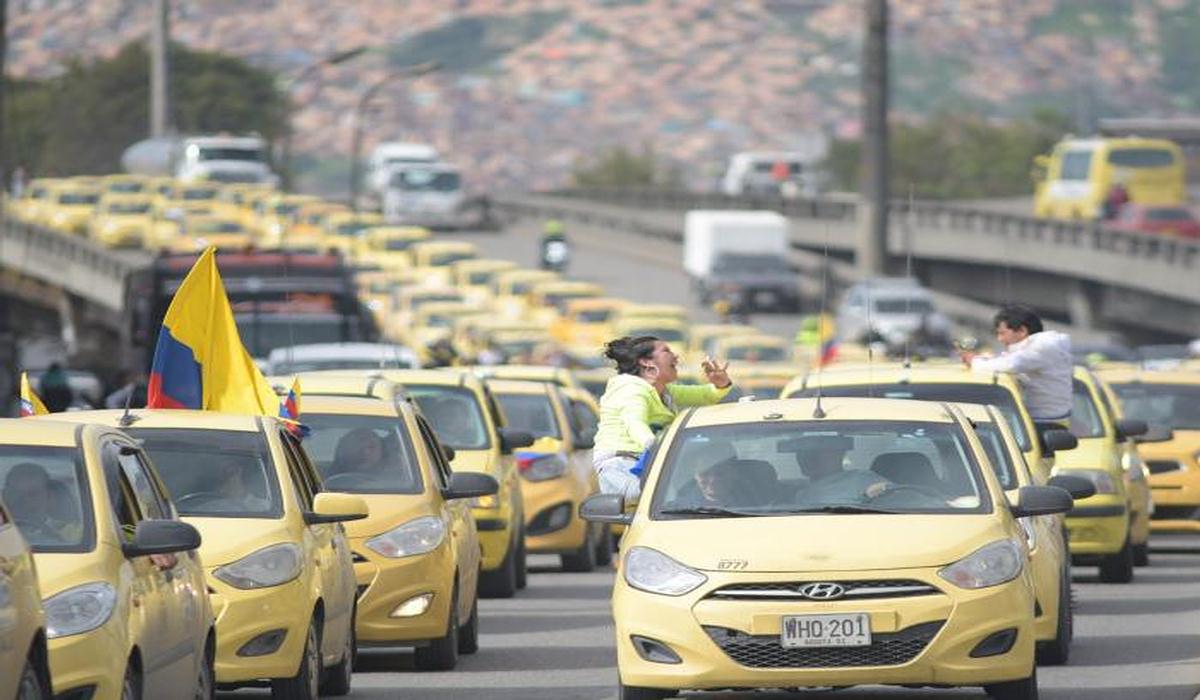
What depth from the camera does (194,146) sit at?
104 metres

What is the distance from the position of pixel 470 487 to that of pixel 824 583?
3.91 metres

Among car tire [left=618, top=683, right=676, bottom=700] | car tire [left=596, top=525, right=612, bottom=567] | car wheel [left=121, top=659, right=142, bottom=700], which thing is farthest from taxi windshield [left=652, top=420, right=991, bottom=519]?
car tire [left=596, top=525, right=612, bottom=567]

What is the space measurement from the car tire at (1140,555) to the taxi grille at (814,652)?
11.9 metres

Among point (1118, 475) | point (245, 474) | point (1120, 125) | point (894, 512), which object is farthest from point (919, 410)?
point (1120, 125)

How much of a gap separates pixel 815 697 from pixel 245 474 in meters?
2.59

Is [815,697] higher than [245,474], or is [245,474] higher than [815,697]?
[245,474]

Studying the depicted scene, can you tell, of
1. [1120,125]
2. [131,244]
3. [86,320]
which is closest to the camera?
[131,244]

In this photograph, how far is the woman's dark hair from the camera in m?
17.2

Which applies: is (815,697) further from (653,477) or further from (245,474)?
(245,474)

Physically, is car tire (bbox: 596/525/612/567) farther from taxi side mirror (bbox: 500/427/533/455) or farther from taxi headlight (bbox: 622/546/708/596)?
taxi headlight (bbox: 622/546/708/596)

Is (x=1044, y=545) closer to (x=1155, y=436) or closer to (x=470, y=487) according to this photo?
(x=470, y=487)

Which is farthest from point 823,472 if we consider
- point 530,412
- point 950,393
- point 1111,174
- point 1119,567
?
point 1111,174

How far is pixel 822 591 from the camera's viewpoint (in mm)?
13125

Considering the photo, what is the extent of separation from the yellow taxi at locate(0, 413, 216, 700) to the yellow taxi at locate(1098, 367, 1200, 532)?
1545cm
